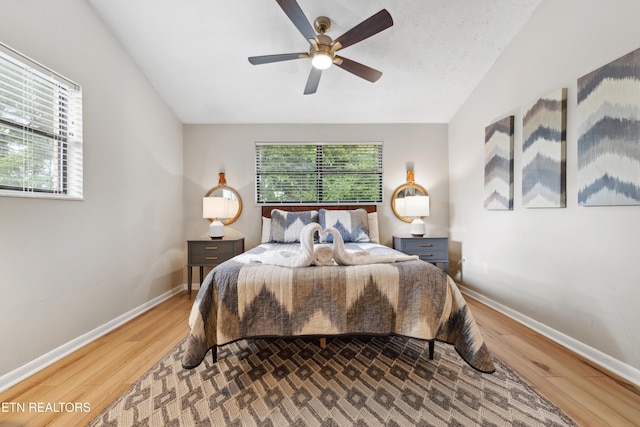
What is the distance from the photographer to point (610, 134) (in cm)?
155

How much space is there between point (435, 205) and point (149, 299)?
148 inches

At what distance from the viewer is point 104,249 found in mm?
2109

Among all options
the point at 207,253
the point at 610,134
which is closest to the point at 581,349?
the point at 610,134

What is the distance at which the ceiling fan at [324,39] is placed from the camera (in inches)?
63.8

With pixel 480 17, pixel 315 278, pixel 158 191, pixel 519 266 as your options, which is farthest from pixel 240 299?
pixel 480 17

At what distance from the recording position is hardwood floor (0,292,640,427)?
1.21 metres

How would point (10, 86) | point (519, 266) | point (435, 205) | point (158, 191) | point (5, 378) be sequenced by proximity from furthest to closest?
point (435, 205) → point (158, 191) → point (519, 266) → point (10, 86) → point (5, 378)

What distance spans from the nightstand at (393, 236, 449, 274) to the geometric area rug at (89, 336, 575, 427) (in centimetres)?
143

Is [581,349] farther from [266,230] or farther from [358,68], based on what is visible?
[266,230]

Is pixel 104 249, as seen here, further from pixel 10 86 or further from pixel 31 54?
pixel 31 54

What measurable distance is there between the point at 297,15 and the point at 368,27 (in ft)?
1.63

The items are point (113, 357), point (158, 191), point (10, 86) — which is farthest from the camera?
point (158, 191)

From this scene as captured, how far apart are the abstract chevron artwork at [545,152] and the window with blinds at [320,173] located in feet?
5.47

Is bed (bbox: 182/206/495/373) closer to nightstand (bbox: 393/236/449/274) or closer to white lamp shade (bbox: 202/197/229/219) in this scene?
nightstand (bbox: 393/236/449/274)
